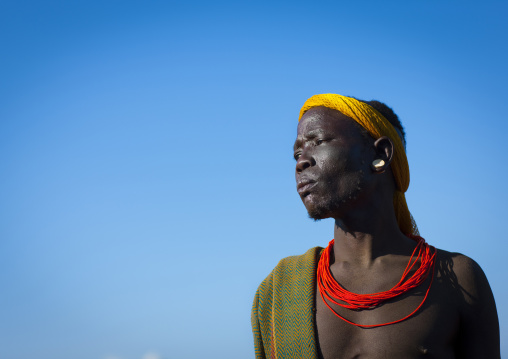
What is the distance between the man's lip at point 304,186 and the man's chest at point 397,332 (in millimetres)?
880

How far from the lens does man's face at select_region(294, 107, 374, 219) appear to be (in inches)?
148

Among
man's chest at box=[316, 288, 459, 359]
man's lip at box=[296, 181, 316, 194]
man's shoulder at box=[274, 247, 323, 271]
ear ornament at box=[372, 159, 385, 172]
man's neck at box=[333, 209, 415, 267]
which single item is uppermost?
ear ornament at box=[372, 159, 385, 172]

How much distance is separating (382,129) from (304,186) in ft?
2.56

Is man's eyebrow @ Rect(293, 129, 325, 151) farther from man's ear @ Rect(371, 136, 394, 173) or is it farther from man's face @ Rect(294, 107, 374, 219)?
man's ear @ Rect(371, 136, 394, 173)

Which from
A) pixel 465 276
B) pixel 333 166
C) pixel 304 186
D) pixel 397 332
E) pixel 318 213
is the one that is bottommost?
pixel 397 332

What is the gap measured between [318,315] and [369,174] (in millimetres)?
1086

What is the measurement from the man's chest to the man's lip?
0.88 m

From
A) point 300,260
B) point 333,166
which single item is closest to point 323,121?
point 333,166

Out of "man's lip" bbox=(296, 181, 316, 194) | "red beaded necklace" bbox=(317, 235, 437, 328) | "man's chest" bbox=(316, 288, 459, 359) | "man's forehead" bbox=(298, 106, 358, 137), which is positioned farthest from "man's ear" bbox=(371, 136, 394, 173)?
"man's chest" bbox=(316, 288, 459, 359)

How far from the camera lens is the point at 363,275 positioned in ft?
12.4

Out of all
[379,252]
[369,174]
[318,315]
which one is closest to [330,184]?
[369,174]

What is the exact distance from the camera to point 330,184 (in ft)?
12.4

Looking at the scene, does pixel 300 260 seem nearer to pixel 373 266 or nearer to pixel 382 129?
pixel 373 266

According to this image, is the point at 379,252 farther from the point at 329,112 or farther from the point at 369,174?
the point at 329,112
